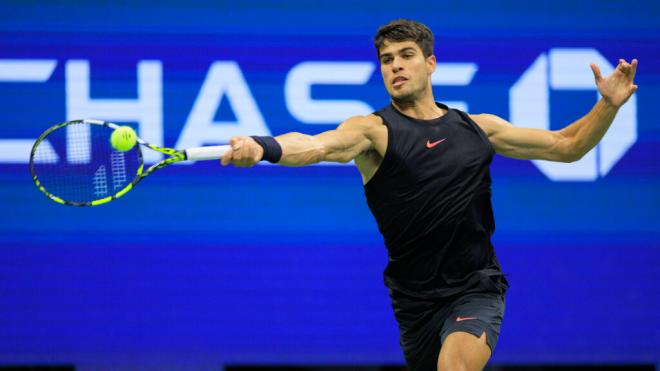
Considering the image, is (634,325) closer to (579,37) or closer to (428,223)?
(579,37)

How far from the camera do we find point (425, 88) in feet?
17.0

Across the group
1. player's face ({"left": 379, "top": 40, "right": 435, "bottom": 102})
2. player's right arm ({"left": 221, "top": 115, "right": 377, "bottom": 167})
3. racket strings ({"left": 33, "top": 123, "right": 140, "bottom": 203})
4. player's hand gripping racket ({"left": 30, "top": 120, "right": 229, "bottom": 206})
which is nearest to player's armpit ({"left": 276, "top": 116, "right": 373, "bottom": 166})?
player's right arm ({"left": 221, "top": 115, "right": 377, "bottom": 167})

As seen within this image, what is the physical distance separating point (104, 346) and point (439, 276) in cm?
282

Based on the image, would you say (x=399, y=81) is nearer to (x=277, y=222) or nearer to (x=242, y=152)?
(x=242, y=152)

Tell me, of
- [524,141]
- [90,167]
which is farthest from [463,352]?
[90,167]

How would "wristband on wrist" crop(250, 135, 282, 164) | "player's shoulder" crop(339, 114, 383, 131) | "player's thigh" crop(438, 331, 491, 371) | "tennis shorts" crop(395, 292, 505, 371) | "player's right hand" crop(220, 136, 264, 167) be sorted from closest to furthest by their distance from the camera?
"player's right hand" crop(220, 136, 264, 167) < "wristband on wrist" crop(250, 135, 282, 164) < "player's thigh" crop(438, 331, 491, 371) < "tennis shorts" crop(395, 292, 505, 371) < "player's shoulder" crop(339, 114, 383, 131)

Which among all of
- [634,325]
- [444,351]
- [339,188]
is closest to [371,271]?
[339,188]

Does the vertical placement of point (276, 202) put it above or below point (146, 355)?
above

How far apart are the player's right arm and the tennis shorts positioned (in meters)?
0.82

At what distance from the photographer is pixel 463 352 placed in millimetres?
4633

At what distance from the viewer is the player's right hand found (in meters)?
4.21

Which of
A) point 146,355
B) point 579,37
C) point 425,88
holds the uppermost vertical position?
point 579,37

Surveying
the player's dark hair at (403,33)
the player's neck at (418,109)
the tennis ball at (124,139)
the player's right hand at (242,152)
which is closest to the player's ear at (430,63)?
the player's dark hair at (403,33)

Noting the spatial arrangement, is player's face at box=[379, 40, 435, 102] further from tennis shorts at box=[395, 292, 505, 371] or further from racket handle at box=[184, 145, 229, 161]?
racket handle at box=[184, 145, 229, 161]
